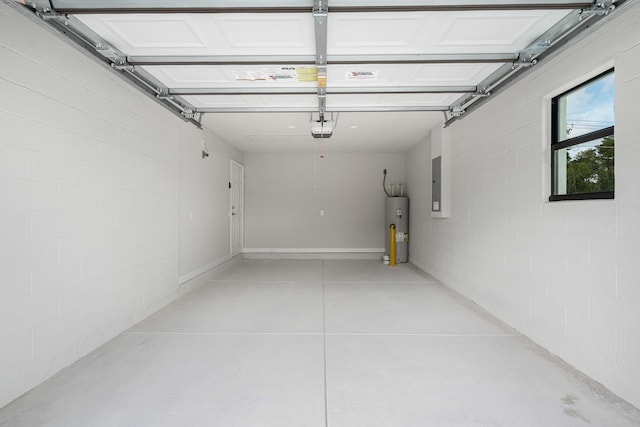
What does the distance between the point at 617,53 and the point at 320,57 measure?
202 cm

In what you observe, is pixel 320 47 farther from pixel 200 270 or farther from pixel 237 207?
pixel 237 207

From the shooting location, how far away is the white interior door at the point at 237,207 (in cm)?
693

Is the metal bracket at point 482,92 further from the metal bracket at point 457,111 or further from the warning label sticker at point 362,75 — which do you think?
the warning label sticker at point 362,75

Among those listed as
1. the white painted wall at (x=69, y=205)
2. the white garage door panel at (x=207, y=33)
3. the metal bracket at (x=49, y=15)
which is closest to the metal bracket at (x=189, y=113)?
the white painted wall at (x=69, y=205)

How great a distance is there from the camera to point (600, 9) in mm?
2035

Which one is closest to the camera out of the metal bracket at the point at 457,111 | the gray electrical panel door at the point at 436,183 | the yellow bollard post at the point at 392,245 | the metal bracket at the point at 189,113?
the metal bracket at the point at 457,111

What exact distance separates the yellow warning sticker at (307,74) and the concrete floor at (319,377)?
2482 mm

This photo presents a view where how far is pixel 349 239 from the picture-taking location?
778 centimetres

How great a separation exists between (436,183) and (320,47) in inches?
132

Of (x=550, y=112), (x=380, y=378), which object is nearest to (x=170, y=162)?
(x=380, y=378)

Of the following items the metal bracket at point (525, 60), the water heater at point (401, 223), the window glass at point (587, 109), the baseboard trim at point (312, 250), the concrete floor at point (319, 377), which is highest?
the metal bracket at point (525, 60)

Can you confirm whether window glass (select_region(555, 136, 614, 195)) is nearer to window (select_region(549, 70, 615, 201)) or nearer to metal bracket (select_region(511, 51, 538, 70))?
window (select_region(549, 70, 615, 201))

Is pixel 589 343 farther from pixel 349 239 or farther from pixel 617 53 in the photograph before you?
pixel 349 239

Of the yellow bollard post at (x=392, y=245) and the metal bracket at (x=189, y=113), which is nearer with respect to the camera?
the metal bracket at (x=189, y=113)
